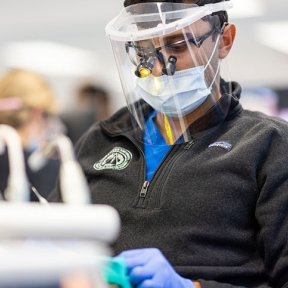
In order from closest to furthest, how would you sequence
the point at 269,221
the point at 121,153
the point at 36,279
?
the point at 36,279 < the point at 269,221 < the point at 121,153

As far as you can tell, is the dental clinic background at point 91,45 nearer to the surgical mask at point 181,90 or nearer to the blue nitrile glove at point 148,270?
the surgical mask at point 181,90

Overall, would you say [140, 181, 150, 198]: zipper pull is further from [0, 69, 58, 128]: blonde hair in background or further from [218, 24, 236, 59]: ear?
[0, 69, 58, 128]: blonde hair in background

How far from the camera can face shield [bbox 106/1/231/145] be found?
1.51 metres

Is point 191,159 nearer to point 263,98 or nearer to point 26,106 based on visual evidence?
point 26,106

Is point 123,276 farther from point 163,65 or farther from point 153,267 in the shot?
point 163,65

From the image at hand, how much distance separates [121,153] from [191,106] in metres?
0.20

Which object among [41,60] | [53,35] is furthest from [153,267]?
[41,60]

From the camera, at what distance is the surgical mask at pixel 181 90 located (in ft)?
5.05

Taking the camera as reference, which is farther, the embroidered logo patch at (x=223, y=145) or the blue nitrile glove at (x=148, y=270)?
the embroidered logo patch at (x=223, y=145)

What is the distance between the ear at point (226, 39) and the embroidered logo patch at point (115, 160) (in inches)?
12.5

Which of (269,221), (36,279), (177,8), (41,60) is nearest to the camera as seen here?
(36,279)

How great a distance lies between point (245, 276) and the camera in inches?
55.1

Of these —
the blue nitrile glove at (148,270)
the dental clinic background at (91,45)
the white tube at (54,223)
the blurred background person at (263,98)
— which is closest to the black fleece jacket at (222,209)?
the blue nitrile glove at (148,270)

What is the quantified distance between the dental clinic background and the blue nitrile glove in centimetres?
490
